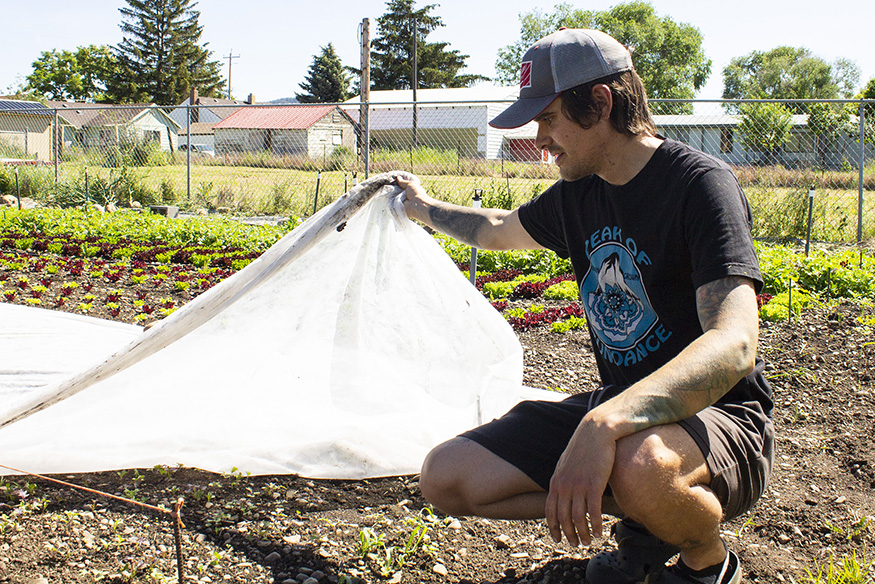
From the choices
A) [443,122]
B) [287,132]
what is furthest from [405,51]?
[287,132]

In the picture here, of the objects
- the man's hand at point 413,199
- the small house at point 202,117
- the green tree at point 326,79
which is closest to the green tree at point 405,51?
the green tree at point 326,79

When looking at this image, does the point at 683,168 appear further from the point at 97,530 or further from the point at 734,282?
the point at 97,530

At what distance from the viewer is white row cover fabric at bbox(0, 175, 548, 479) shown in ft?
7.77

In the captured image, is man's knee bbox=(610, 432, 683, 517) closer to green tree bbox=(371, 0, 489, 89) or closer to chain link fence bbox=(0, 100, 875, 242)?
chain link fence bbox=(0, 100, 875, 242)

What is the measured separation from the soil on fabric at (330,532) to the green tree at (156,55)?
60.6 meters

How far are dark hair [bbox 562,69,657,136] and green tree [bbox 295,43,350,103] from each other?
184 ft

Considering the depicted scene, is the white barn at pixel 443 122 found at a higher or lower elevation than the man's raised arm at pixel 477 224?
higher

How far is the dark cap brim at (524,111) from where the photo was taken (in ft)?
5.98

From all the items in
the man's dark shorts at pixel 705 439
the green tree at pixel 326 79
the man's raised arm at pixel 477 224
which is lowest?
the man's dark shorts at pixel 705 439

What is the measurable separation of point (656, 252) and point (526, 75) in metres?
0.58

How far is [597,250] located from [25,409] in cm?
174

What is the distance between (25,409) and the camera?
2.16 meters

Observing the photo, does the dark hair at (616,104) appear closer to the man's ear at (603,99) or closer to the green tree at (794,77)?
the man's ear at (603,99)

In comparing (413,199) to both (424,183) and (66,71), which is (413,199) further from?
(66,71)
